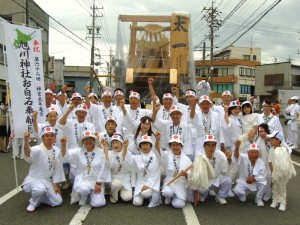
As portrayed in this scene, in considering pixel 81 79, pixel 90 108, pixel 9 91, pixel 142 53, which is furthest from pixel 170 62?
pixel 81 79

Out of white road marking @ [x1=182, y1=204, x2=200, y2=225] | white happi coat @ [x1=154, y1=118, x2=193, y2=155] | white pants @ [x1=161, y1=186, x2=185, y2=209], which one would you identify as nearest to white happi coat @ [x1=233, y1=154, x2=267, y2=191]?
white happi coat @ [x1=154, y1=118, x2=193, y2=155]

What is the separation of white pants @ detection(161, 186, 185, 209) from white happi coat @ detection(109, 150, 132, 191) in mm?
615

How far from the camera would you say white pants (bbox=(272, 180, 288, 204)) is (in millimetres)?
5199

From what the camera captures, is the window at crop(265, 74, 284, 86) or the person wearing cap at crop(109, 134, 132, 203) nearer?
the person wearing cap at crop(109, 134, 132, 203)

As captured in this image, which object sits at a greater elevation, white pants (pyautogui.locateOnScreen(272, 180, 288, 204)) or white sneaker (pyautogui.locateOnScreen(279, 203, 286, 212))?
white pants (pyautogui.locateOnScreen(272, 180, 288, 204))

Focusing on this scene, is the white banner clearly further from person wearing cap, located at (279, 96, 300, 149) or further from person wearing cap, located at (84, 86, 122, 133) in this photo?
person wearing cap, located at (279, 96, 300, 149)

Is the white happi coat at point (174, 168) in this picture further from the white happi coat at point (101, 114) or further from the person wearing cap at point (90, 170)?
the white happi coat at point (101, 114)

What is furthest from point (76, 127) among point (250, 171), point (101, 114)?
point (250, 171)

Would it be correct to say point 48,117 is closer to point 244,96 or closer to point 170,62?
point 170,62

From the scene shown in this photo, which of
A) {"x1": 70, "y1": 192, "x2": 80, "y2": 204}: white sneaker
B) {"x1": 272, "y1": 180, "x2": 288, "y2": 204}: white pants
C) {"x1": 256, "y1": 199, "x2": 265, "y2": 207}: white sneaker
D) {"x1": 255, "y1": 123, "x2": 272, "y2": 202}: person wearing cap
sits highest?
{"x1": 255, "y1": 123, "x2": 272, "y2": 202}: person wearing cap

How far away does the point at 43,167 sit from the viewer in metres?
5.23

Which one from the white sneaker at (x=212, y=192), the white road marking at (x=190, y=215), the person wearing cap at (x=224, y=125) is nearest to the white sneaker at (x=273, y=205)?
the white sneaker at (x=212, y=192)

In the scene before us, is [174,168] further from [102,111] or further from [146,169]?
[102,111]

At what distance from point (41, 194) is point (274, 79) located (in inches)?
1644
